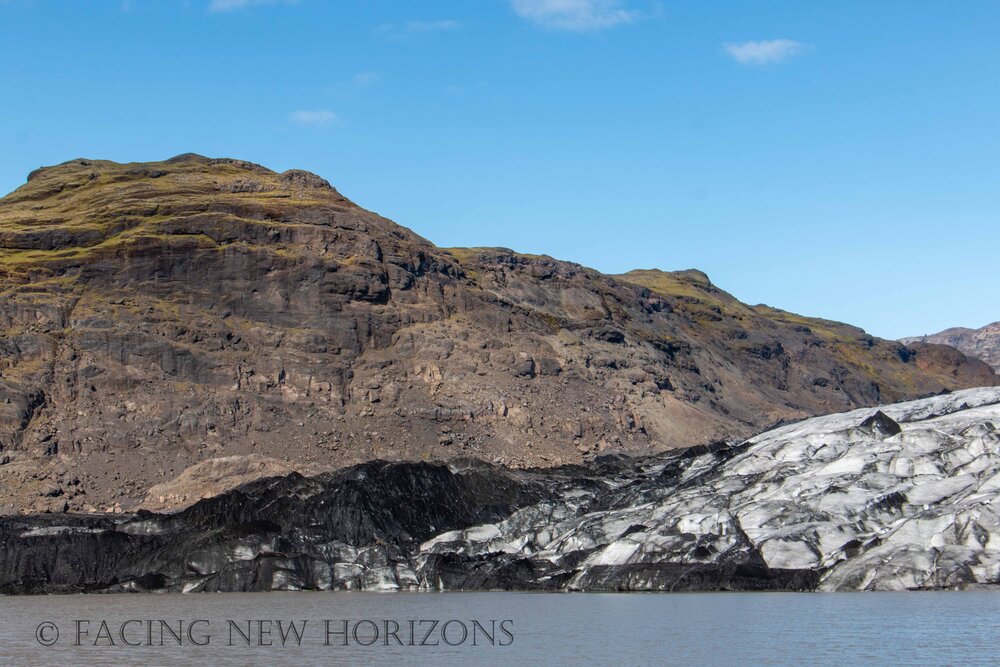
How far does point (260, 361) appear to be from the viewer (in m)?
169

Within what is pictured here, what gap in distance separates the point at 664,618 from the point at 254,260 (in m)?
116

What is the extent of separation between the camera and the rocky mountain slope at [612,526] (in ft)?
314

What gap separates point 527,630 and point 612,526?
39855 millimetres

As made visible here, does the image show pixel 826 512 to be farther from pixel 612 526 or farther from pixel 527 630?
pixel 527 630

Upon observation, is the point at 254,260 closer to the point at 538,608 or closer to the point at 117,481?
the point at 117,481

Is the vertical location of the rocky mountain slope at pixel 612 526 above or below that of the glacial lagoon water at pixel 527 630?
above

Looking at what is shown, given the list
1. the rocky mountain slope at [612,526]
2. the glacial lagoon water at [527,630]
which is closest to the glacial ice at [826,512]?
the rocky mountain slope at [612,526]

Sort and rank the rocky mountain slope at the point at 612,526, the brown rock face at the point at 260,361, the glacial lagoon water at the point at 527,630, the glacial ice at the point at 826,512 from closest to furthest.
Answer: the glacial lagoon water at the point at 527,630
the glacial ice at the point at 826,512
the rocky mountain slope at the point at 612,526
the brown rock face at the point at 260,361

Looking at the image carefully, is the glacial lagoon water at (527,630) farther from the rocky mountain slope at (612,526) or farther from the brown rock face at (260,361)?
the brown rock face at (260,361)

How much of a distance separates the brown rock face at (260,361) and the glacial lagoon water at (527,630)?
5576cm

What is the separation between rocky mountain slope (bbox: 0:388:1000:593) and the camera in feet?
314

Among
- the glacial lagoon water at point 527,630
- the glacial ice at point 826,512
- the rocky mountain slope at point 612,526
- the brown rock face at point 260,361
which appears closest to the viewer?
the glacial lagoon water at point 527,630

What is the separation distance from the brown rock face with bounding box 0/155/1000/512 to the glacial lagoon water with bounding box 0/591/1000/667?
55758mm

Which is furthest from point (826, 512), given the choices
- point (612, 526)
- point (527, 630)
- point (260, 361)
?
point (260, 361)
